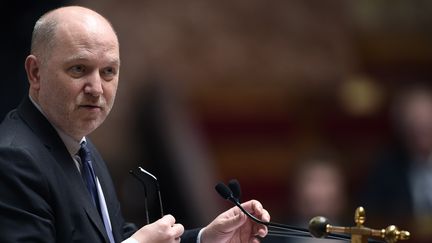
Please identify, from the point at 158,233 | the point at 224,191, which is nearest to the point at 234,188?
the point at 224,191

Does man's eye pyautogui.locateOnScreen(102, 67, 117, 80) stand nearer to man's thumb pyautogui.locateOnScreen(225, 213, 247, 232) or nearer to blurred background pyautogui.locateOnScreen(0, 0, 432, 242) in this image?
man's thumb pyautogui.locateOnScreen(225, 213, 247, 232)

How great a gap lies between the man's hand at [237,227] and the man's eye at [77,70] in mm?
530

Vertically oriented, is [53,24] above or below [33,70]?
above

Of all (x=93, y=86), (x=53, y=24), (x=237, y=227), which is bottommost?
(x=237, y=227)

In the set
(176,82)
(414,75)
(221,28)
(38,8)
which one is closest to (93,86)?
(38,8)

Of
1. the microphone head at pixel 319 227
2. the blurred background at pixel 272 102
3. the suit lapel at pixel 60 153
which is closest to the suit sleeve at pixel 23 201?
the suit lapel at pixel 60 153

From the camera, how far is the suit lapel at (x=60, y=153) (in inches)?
97.7

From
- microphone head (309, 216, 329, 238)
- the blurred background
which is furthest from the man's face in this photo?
the blurred background

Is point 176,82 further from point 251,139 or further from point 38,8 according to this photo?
point 38,8

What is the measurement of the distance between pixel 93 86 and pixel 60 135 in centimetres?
18

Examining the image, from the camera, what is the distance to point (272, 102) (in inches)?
262

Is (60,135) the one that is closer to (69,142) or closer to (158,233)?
(69,142)

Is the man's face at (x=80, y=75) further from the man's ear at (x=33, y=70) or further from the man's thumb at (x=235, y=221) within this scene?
the man's thumb at (x=235, y=221)

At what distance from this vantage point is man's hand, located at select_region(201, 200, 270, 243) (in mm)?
2620
